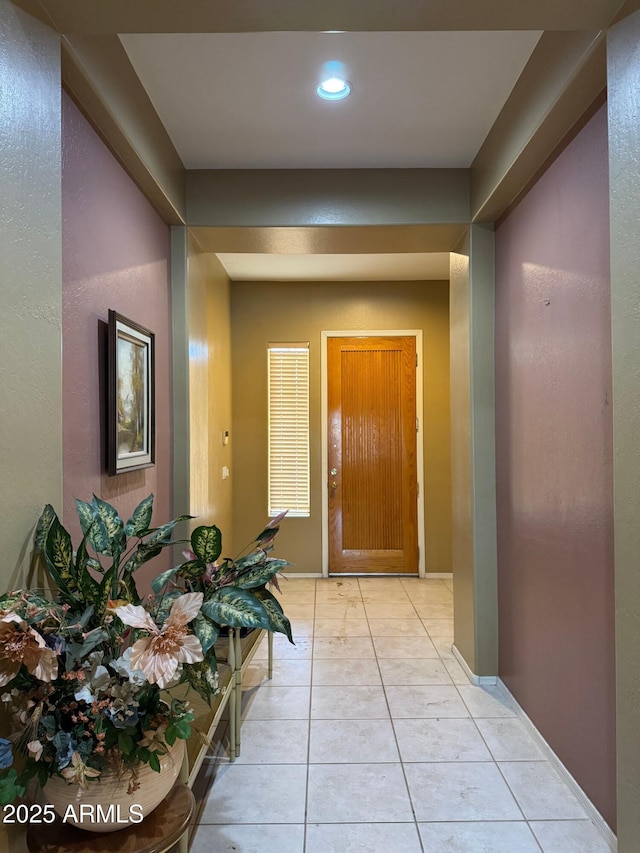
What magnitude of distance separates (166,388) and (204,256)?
1.12 m

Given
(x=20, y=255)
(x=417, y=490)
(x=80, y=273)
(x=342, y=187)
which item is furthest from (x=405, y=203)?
(x=417, y=490)

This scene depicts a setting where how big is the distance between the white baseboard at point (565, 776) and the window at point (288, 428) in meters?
2.68

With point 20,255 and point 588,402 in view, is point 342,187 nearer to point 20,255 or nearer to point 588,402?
point 588,402

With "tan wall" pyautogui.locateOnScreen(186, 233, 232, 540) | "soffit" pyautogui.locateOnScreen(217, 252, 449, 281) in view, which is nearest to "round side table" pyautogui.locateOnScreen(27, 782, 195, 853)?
"tan wall" pyautogui.locateOnScreen(186, 233, 232, 540)

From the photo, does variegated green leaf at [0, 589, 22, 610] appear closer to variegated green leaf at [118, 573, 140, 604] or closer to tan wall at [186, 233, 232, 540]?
variegated green leaf at [118, 573, 140, 604]

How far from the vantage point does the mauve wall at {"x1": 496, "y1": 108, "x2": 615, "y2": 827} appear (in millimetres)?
1779

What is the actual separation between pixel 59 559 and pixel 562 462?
1754 millimetres

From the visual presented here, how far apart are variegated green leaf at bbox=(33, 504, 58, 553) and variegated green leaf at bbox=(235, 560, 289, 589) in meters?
0.48

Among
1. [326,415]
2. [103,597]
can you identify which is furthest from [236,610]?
[326,415]

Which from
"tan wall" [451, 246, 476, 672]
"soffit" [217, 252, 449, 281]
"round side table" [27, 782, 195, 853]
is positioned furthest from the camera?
"soffit" [217, 252, 449, 281]

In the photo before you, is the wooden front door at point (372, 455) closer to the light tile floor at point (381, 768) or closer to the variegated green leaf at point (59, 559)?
the light tile floor at point (381, 768)

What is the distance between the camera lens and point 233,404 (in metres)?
5.02

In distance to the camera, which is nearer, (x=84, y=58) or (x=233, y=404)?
(x=84, y=58)

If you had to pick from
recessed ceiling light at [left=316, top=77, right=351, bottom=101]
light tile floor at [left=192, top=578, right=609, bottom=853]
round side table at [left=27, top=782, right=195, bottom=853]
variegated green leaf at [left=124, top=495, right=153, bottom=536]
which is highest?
recessed ceiling light at [left=316, top=77, right=351, bottom=101]
